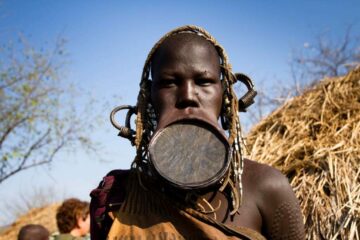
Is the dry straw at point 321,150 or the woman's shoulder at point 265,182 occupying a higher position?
the woman's shoulder at point 265,182

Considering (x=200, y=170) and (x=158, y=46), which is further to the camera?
(x=158, y=46)

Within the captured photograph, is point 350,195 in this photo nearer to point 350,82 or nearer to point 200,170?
point 350,82

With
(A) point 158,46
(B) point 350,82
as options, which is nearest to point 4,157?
(B) point 350,82

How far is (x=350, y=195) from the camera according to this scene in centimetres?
319

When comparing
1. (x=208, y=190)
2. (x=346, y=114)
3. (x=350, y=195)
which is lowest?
(x=350, y=195)

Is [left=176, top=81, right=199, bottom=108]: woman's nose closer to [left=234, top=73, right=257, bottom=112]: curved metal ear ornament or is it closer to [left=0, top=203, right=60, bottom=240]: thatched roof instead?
[left=234, top=73, right=257, bottom=112]: curved metal ear ornament

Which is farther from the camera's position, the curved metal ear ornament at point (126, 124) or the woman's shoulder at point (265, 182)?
the curved metal ear ornament at point (126, 124)

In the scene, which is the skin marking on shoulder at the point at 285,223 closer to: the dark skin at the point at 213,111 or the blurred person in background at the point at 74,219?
the dark skin at the point at 213,111

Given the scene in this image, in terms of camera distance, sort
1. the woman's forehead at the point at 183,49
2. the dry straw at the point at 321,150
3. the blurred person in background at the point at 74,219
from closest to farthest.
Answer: the woman's forehead at the point at 183,49 → the dry straw at the point at 321,150 → the blurred person in background at the point at 74,219

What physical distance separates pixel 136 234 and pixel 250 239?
0.34 meters

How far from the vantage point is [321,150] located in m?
3.56

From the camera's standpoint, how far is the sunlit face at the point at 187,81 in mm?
1688

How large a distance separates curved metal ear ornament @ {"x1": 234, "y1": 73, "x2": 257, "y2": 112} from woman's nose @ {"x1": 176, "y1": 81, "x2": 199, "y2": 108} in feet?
0.87

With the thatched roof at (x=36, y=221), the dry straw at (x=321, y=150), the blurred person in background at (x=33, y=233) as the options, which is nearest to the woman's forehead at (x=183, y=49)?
the dry straw at (x=321, y=150)
